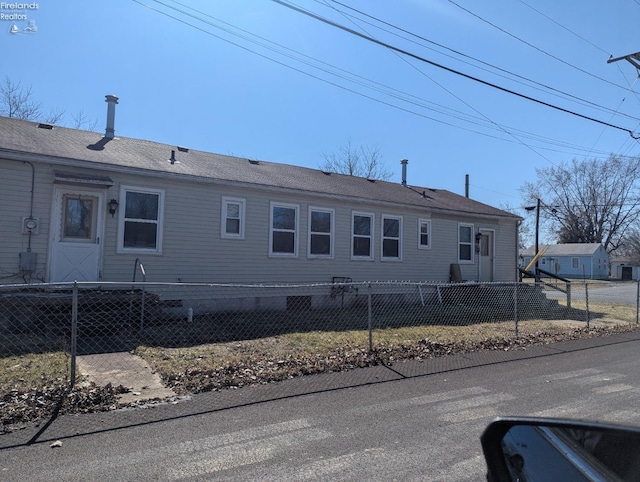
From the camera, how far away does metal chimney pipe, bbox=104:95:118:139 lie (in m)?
12.5

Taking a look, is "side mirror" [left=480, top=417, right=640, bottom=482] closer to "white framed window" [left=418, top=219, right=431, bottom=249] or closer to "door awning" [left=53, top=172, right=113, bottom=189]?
"door awning" [left=53, top=172, right=113, bottom=189]

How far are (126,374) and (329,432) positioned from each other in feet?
10.7

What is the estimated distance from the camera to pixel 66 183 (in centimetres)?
959

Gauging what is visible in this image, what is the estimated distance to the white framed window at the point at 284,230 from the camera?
1265cm

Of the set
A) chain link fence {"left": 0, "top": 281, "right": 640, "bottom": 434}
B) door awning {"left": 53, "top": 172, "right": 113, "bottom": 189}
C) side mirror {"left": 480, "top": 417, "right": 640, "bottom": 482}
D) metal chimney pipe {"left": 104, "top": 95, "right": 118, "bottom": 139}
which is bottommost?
chain link fence {"left": 0, "top": 281, "right": 640, "bottom": 434}

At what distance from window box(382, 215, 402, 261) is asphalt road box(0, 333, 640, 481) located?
859 centimetres

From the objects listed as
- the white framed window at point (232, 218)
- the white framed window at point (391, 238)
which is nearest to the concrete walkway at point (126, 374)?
the white framed window at point (232, 218)

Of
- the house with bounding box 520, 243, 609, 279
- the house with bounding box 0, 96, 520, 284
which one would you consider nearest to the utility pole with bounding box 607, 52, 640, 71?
the house with bounding box 0, 96, 520, 284

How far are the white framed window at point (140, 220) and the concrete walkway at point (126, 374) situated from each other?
400 centimetres

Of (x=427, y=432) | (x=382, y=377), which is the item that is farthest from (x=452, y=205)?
(x=427, y=432)

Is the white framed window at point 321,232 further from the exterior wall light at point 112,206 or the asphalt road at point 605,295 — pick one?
the asphalt road at point 605,295

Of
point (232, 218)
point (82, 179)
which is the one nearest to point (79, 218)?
point (82, 179)

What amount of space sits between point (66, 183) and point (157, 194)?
1.99 metres

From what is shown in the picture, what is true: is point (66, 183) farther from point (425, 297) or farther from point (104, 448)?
point (425, 297)
